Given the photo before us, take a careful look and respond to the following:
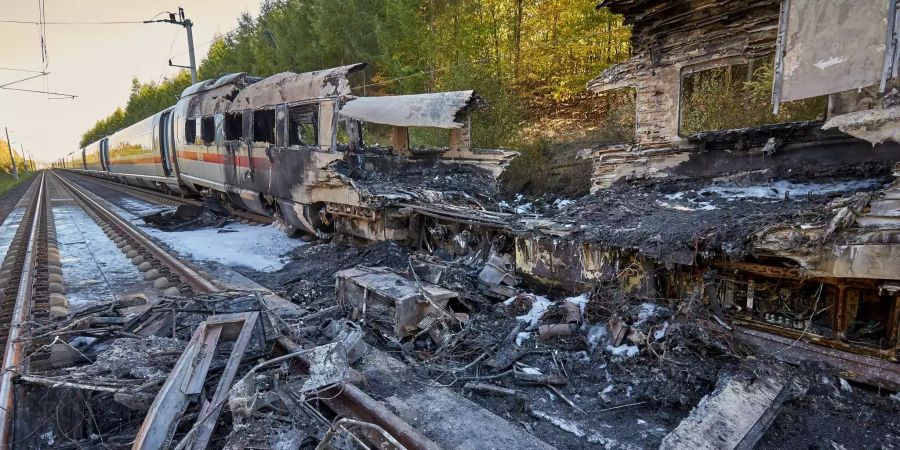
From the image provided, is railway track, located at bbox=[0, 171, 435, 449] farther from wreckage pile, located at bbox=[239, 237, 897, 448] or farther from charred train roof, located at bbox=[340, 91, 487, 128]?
charred train roof, located at bbox=[340, 91, 487, 128]

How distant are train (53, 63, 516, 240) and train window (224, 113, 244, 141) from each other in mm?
23

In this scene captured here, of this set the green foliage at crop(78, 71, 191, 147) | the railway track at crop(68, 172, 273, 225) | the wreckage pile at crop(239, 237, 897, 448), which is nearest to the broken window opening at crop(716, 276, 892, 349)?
the wreckage pile at crop(239, 237, 897, 448)

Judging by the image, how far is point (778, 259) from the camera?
3.67 m

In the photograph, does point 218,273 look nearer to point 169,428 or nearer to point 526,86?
point 169,428

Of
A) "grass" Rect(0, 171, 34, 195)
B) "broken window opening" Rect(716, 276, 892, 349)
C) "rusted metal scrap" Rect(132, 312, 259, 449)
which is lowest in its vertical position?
"grass" Rect(0, 171, 34, 195)

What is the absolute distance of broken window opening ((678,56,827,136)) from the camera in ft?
27.9

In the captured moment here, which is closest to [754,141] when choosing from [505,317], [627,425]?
[505,317]

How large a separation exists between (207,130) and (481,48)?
8909 mm

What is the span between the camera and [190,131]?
41.0ft

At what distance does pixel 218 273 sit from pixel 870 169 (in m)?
8.40

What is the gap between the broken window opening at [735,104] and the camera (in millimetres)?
8516

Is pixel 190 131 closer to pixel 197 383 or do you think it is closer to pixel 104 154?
pixel 197 383

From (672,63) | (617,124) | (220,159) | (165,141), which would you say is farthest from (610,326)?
(165,141)

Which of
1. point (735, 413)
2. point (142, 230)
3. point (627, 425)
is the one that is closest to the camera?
point (735, 413)
